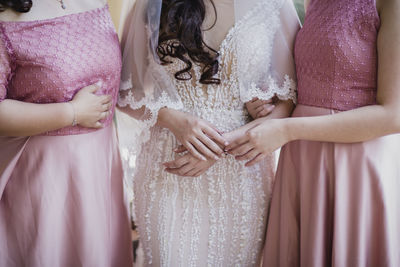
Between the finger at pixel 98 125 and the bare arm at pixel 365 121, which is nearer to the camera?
the bare arm at pixel 365 121

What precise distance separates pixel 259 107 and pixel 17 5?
1.06 metres

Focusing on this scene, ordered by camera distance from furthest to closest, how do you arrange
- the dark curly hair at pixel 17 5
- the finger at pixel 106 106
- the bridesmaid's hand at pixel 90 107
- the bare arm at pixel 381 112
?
the finger at pixel 106 106 < the bridesmaid's hand at pixel 90 107 < the dark curly hair at pixel 17 5 < the bare arm at pixel 381 112

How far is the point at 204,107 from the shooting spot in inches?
64.2

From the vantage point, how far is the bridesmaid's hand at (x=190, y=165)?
5.11 ft

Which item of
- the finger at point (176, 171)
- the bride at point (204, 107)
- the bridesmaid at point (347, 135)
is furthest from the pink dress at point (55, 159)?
the bridesmaid at point (347, 135)

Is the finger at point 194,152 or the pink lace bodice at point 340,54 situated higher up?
the pink lace bodice at point 340,54

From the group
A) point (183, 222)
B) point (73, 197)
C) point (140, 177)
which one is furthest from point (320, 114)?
point (73, 197)

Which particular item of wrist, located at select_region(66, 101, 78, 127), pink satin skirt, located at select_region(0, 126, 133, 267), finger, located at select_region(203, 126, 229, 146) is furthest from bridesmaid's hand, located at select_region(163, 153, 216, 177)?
wrist, located at select_region(66, 101, 78, 127)

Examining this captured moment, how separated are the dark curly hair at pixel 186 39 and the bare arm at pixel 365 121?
0.36 metres

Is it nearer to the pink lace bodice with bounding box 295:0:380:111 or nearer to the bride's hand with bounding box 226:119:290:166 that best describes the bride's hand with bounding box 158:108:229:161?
the bride's hand with bounding box 226:119:290:166

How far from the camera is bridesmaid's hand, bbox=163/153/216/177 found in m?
1.56

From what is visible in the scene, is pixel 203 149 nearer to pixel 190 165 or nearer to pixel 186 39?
pixel 190 165

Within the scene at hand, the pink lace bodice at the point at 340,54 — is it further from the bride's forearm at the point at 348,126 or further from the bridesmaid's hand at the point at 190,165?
the bridesmaid's hand at the point at 190,165

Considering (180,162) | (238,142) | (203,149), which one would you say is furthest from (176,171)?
(238,142)
